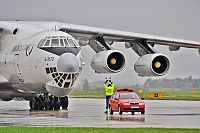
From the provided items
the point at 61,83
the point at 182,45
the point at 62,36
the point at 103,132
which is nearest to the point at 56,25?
the point at 62,36

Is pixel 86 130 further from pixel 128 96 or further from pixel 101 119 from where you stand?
pixel 128 96

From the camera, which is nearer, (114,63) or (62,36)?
(62,36)

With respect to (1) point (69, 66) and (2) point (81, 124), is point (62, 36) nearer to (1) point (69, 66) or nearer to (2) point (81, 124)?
(1) point (69, 66)

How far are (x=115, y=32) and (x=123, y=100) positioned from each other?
5.48m

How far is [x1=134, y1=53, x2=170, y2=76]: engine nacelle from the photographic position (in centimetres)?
2638

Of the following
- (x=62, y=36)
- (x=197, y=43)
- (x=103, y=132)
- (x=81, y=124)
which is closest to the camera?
(x=103, y=132)

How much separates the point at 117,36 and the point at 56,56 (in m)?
5.41

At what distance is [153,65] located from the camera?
26703mm

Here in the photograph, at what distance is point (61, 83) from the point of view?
23234 mm

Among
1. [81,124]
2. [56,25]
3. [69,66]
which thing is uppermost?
[56,25]

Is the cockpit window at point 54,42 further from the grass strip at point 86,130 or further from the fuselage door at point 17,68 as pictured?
the grass strip at point 86,130

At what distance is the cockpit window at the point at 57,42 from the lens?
23.6 metres

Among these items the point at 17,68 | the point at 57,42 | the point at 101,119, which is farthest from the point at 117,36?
the point at 101,119

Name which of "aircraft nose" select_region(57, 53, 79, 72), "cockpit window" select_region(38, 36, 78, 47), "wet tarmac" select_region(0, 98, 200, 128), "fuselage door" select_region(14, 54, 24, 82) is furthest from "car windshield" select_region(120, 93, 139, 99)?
"fuselage door" select_region(14, 54, 24, 82)
